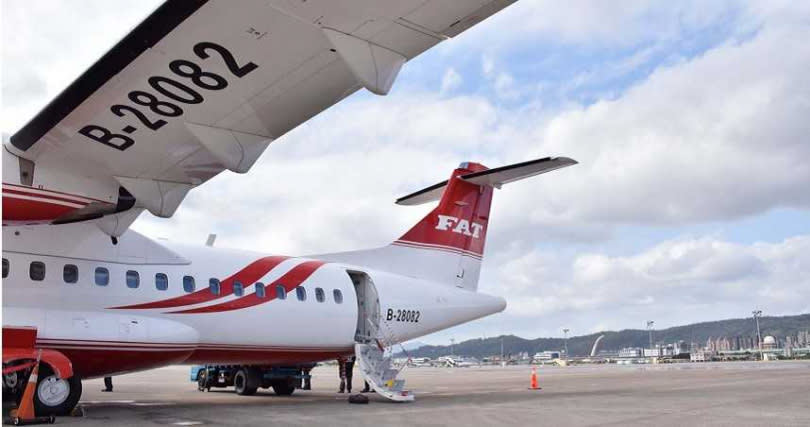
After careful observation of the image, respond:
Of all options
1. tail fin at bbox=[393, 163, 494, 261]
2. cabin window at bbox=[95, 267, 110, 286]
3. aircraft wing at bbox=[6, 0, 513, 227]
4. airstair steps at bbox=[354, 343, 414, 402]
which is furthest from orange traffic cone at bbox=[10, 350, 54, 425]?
tail fin at bbox=[393, 163, 494, 261]

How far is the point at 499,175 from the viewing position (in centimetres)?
1538

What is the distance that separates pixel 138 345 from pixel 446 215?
25.9 ft

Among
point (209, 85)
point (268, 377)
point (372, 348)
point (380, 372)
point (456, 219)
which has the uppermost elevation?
point (456, 219)

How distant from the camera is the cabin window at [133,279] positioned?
1065 centimetres

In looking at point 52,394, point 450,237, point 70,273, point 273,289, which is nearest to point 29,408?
point 52,394

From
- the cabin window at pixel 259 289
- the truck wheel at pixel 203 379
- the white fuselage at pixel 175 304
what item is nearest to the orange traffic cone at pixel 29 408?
the white fuselage at pixel 175 304

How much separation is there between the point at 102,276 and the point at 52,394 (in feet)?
6.56

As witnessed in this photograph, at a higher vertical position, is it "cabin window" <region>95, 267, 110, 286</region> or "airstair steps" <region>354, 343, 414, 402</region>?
"cabin window" <region>95, 267, 110, 286</region>

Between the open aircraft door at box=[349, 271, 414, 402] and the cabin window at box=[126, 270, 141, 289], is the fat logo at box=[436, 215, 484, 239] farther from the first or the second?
the cabin window at box=[126, 270, 141, 289]

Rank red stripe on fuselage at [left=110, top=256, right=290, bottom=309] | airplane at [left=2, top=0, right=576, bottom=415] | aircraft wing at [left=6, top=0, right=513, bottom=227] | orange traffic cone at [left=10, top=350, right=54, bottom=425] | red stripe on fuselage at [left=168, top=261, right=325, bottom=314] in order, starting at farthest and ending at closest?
1. red stripe on fuselage at [left=168, top=261, right=325, bottom=314]
2. red stripe on fuselage at [left=110, top=256, right=290, bottom=309]
3. orange traffic cone at [left=10, top=350, right=54, bottom=425]
4. airplane at [left=2, top=0, right=576, bottom=415]
5. aircraft wing at [left=6, top=0, right=513, bottom=227]

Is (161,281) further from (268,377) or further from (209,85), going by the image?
(209,85)

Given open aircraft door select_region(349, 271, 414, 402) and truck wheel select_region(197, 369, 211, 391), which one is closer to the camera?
open aircraft door select_region(349, 271, 414, 402)

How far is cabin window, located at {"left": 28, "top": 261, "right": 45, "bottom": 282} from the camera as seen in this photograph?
379 inches

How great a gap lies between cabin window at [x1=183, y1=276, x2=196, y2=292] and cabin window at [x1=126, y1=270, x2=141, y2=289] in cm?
77
